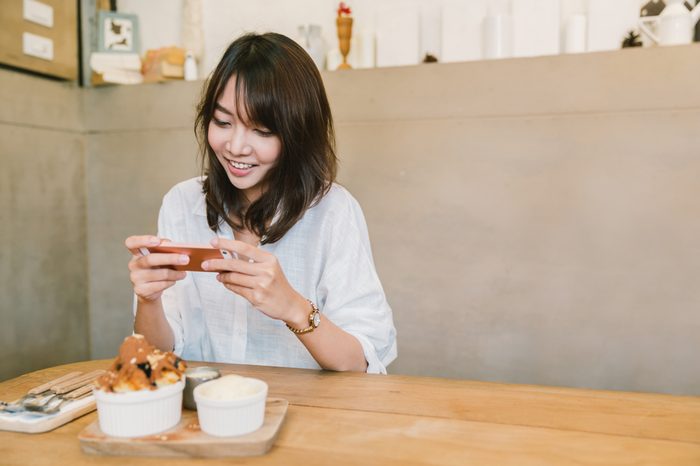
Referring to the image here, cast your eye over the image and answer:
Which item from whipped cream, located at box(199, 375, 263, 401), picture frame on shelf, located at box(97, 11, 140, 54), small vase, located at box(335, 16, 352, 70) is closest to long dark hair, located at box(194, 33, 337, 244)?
whipped cream, located at box(199, 375, 263, 401)

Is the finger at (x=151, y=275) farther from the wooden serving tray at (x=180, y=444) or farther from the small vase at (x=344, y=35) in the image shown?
the small vase at (x=344, y=35)

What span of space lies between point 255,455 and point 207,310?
758mm

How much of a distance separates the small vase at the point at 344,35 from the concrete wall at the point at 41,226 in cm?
152

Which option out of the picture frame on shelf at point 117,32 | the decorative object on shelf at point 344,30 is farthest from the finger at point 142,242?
→ the picture frame on shelf at point 117,32

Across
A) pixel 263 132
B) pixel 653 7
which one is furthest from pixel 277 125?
pixel 653 7

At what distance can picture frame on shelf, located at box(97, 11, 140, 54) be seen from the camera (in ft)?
10.2

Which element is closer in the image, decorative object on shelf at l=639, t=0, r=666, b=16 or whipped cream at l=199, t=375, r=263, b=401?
whipped cream at l=199, t=375, r=263, b=401

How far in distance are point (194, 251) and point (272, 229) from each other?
0.46m

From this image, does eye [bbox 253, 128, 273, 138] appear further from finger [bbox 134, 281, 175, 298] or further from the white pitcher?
the white pitcher

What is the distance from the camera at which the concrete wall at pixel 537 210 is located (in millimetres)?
2314

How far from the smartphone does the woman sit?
0.10m

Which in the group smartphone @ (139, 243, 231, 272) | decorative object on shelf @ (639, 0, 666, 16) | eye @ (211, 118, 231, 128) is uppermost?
decorative object on shelf @ (639, 0, 666, 16)

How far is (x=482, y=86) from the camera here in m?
2.52

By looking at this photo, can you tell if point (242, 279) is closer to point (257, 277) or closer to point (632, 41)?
point (257, 277)
